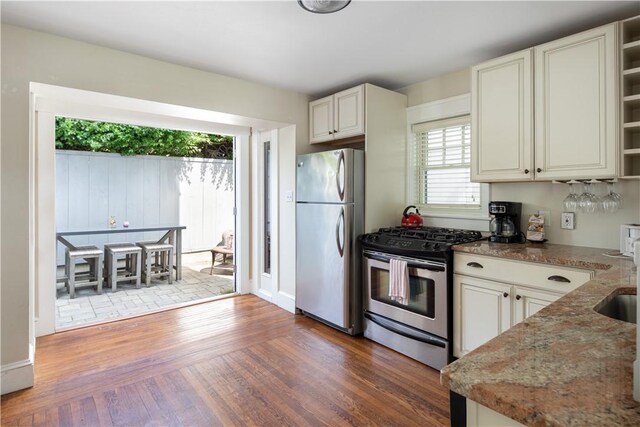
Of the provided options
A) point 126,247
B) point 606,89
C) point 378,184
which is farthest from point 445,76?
point 126,247

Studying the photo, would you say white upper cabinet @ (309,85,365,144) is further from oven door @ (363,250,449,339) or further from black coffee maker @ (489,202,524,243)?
black coffee maker @ (489,202,524,243)

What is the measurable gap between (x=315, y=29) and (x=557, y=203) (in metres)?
2.12

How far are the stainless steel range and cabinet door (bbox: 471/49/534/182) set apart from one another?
0.57 meters

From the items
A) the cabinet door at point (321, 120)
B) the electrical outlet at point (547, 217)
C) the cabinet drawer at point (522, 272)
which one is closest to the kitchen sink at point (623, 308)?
the cabinet drawer at point (522, 272)

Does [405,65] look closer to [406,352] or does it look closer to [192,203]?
[406,352]

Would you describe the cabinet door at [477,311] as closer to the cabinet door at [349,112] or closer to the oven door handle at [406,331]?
the oven door handle at [406,331]

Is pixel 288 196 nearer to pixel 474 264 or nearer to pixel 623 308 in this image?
pixel 474 264

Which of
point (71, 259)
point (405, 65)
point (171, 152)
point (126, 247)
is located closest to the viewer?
point (405, 65)

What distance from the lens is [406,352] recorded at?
2744 mm

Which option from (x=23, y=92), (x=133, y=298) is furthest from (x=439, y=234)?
(x=133, y=298)

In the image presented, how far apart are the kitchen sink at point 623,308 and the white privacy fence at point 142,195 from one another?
20.2 ft

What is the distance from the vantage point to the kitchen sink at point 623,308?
132 centimetres

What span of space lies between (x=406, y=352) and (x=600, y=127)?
6.50ft

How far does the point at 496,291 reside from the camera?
232 centimetres
